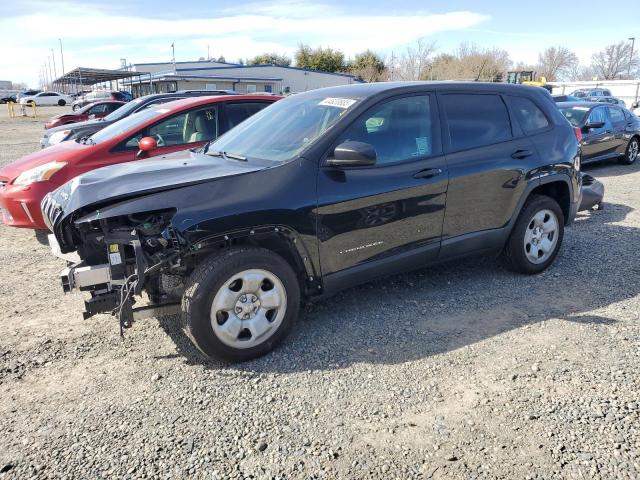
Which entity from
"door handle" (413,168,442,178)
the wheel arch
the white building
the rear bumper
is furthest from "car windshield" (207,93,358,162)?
the white building

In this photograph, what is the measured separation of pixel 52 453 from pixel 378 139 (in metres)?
2.89

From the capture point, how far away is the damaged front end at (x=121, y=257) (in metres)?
3.15

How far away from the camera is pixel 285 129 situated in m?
4.06

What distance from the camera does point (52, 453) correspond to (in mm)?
2619

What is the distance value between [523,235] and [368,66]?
61.8 meters

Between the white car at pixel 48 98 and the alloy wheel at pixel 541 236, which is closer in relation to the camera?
the alloy wheel at pixel 541 236

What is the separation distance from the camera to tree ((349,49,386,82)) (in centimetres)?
6147

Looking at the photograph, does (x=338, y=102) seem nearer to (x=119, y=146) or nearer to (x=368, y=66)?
(x=119, y=146)

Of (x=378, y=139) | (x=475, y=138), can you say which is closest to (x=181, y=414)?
(x=378, y=139)

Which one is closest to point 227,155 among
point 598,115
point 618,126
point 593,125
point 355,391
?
point 355,391

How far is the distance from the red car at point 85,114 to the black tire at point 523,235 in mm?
16500

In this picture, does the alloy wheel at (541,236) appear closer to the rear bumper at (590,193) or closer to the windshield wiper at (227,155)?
the rear bumper at (590,193)

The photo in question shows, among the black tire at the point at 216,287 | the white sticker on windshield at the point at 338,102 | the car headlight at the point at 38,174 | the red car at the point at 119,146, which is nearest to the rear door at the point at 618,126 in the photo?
the red car at the point at 119,146

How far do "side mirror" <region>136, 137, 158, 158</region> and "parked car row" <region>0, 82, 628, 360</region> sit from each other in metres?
1.62
